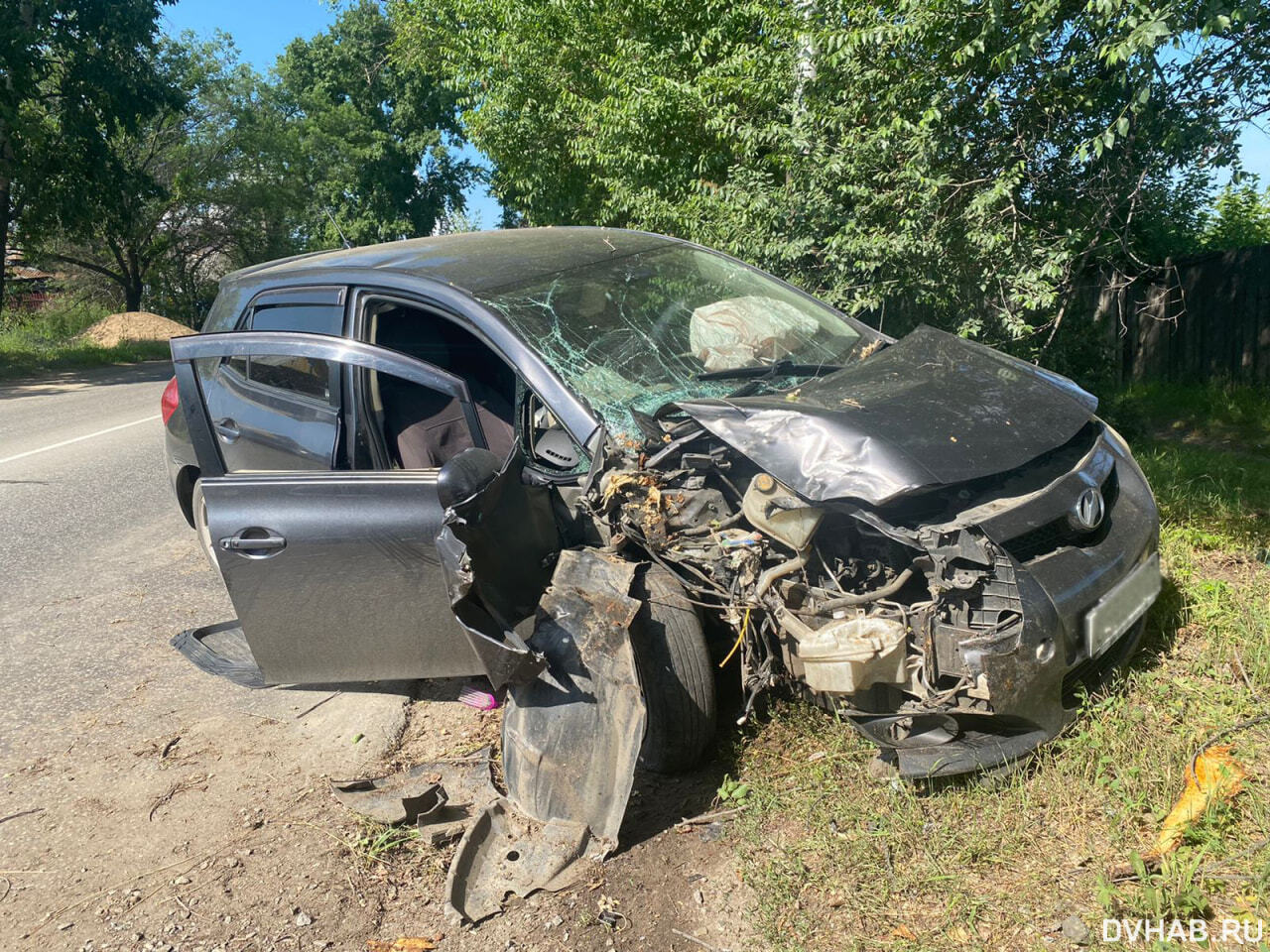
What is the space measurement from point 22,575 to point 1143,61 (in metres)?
6.71

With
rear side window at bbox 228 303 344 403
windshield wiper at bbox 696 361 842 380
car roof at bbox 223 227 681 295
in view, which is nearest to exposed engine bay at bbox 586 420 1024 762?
windshield wiper at bbox 696 361 842 380

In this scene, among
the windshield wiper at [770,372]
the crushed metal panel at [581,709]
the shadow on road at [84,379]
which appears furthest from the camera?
the shadow on road at [84,379]

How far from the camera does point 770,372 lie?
3.63 metres

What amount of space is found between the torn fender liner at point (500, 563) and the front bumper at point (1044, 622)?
44.3 inches

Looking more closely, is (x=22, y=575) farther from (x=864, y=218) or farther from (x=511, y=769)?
(x=864, y=218)

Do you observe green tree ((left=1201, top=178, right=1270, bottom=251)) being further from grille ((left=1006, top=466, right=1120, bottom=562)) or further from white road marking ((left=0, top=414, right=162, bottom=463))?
white road marking ((left=0, top=414, right=162, bottom=463))

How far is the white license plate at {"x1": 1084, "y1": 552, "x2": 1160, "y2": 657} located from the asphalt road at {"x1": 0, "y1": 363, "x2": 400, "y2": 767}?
105 inches

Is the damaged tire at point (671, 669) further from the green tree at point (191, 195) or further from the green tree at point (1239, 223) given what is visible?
the green tree at point (191, 195)

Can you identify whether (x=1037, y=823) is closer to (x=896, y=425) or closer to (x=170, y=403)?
(x=896, y=425)

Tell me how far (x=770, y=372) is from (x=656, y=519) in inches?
36.7

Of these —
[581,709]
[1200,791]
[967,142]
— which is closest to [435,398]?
[581,709]

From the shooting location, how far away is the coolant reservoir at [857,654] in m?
2.67

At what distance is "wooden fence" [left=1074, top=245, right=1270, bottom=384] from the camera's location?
8.64 metres

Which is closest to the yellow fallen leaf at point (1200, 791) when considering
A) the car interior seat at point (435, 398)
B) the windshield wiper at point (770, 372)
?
the windshield wiper at point (770, 372)
